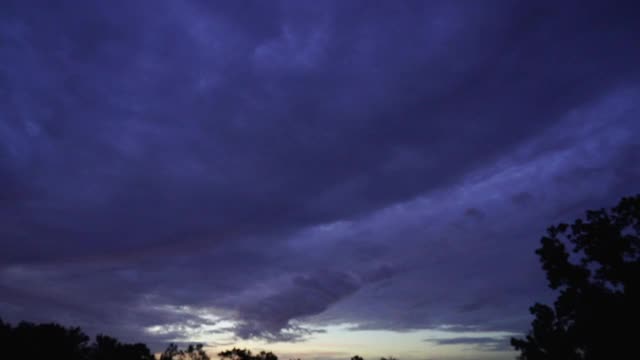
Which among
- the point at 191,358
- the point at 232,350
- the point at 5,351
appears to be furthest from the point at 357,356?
the point at 5,351

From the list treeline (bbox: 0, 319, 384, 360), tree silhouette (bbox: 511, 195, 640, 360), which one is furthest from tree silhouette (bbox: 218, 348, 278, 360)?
tree silhouette (bbox: 511, 195, 640, 360)

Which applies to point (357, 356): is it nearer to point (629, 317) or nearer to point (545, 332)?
point (545, 332)

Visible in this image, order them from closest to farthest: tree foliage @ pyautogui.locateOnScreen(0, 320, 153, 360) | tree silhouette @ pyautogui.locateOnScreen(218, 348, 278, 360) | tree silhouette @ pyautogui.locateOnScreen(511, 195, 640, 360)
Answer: tree silhouette @ pyautogui.locateOnScreen(511, 195, 640, 360), tree foliage @ pyautogui.locateOnScreen(0, 320, 153, 360), tree silhouette @ pyautogui.locateOnScreen(218, 348, 278, 360)

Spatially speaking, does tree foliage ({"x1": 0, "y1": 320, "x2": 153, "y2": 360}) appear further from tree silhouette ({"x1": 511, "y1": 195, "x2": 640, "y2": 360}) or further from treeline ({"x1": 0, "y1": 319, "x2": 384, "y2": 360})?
tree silhouette ({"x1": 511, "y1": 195, "x2": 640, "y2": 360})

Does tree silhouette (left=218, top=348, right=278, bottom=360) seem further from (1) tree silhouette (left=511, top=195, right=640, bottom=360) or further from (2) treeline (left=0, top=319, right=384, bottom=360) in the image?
(1) tree silhouette (left=511, top=195, right=640, bottom=360)

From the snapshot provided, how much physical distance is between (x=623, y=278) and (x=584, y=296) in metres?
3.51

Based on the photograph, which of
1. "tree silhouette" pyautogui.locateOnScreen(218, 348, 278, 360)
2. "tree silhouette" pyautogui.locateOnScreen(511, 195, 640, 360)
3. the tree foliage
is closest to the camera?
"tree silhouette" pyautogui.locateOnScreen(511, 195, 640, 360)

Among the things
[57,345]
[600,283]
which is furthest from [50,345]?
[600,283]

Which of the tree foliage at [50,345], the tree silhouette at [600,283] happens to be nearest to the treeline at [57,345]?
the tree foliage at [50,345]

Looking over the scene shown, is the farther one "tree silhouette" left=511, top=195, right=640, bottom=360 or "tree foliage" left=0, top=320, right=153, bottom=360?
"tree foliage" left=0, top=320, right=153, bottom=360

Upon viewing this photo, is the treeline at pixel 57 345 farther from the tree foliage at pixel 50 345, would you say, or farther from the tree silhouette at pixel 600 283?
the tree silhouette at pixel 600 283

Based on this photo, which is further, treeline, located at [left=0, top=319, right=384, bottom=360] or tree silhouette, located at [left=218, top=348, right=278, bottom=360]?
tree silhouette, located at [left=218, top=348, right=278, bottom=360]

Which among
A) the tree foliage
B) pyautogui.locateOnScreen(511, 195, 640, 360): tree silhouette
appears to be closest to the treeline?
the tree foliage

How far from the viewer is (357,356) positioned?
468 ft
